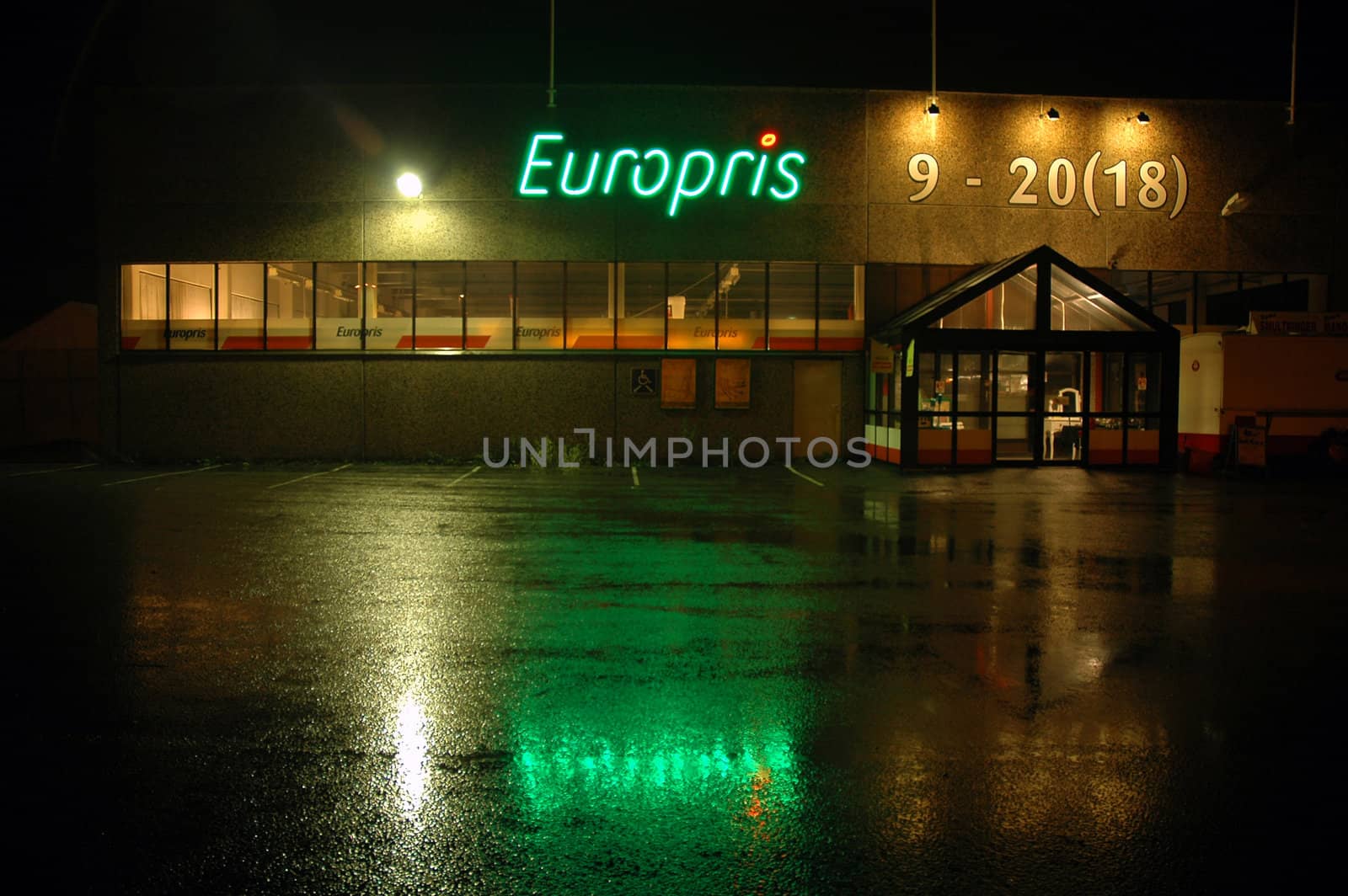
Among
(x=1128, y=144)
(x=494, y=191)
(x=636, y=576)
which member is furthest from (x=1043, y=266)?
(x=636, y=576)

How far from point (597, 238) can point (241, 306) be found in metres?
9.44

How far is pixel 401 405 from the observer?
23.0 m

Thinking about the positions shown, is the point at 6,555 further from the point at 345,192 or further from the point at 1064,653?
the point at 345,192

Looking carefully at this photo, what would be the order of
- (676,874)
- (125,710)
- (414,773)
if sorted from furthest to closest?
1. (125,710)
2. (414,773)
3. (676,874)

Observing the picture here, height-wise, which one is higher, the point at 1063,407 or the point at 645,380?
the point at 645,380

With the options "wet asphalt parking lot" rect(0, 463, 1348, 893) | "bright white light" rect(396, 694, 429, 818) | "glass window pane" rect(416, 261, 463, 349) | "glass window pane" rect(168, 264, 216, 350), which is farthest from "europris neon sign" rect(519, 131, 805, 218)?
"bright white light" rect(396, 694, 429, 818)

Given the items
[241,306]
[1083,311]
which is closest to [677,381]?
[1083,311]

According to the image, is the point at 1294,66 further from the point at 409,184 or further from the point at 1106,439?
the point at 409,184

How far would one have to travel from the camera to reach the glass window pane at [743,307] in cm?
2316

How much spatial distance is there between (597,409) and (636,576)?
1414 centimetres

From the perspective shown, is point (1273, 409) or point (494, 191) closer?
point (1273, 409)

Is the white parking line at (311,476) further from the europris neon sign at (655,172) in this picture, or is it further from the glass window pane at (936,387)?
the glass window pane at (936,387)

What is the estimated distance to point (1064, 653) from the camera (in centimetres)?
648

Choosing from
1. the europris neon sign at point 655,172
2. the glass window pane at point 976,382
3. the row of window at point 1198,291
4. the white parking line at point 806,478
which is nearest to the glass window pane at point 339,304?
the europris neon sign at point 655,172
